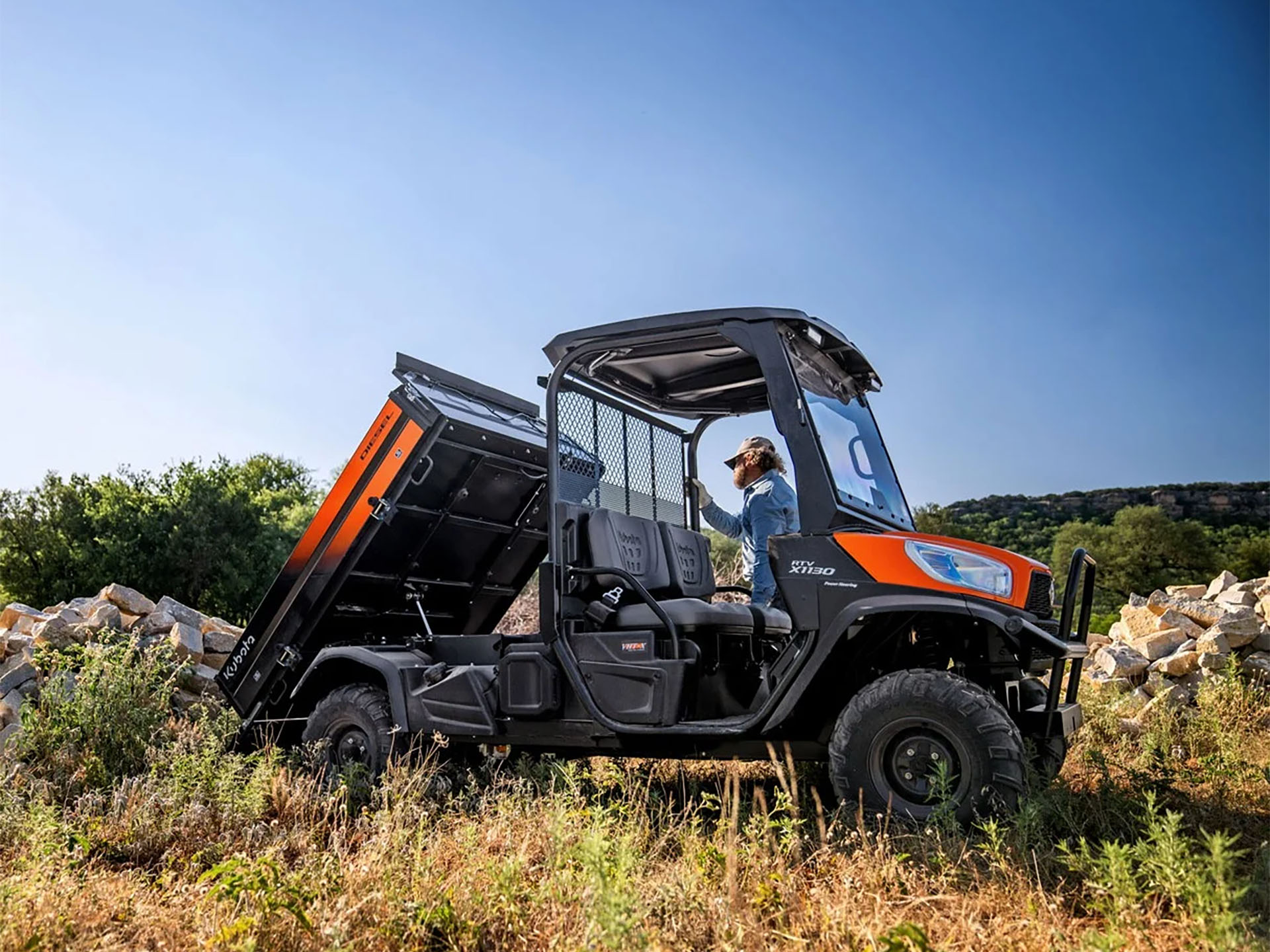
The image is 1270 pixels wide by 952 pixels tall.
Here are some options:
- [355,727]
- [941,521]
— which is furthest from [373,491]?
[941,521]

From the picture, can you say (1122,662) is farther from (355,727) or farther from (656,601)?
(355,727)

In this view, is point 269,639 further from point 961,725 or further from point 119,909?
point 961,725

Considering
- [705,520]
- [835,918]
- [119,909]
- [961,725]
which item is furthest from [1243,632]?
[119,909]

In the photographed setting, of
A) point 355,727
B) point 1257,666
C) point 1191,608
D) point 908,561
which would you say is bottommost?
point 355,727

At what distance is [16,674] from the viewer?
7.74 m

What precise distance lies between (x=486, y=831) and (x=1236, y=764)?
4089mm

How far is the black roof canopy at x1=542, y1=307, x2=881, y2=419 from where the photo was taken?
527 cm

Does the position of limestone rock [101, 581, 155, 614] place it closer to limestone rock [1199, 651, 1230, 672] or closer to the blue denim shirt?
the blue denim shirt

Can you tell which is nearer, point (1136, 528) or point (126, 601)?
point (126, 601)

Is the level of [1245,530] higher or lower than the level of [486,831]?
higher

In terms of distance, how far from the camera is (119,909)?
12.3 ft

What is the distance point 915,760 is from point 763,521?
6.00 ft

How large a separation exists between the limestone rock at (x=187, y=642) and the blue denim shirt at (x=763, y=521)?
4.93 meters

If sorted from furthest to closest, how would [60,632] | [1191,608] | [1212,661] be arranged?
1. [1191,608]
2. [1212,661]
3. [60,632]
